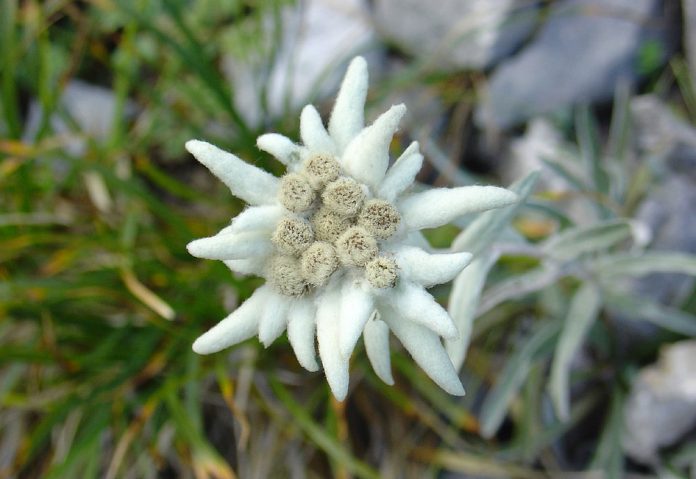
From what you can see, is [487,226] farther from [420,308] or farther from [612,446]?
[612,446]

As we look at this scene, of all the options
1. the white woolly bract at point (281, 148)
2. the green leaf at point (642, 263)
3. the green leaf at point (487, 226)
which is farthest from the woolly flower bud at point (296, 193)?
the green leaf at point (642, 263)

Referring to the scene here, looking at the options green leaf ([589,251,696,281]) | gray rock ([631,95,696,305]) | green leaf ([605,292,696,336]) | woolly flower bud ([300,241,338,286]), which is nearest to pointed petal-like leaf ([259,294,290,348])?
woolly flower bud ([300,241,338,286])

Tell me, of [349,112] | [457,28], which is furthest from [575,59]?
[349,112]

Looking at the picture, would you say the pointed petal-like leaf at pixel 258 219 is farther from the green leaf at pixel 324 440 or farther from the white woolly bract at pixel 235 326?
the green leaf at pixel 324 440

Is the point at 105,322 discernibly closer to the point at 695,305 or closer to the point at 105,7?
the point at 105,7

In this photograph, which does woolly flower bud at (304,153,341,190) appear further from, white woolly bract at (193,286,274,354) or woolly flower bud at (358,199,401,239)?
white woolly bract at (193,286,274,354)

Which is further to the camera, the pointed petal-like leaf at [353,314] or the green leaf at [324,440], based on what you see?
the green leaf at [324,440]
